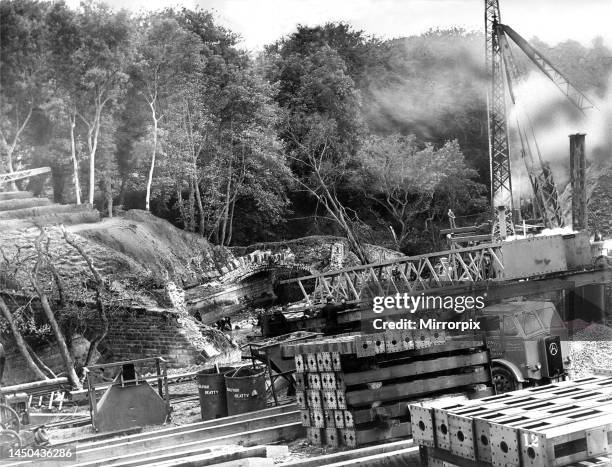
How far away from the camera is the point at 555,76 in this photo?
13.1 metres

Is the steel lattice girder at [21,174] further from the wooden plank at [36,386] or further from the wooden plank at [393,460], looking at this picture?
the wooden plank at [393,460]

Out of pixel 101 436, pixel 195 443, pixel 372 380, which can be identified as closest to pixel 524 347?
pixel 372 380

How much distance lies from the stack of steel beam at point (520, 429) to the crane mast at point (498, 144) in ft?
26.2

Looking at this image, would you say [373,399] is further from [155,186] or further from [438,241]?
[438,241]

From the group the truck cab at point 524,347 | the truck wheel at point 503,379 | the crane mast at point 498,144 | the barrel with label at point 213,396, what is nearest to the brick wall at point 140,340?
the barrel with label at point 213,396

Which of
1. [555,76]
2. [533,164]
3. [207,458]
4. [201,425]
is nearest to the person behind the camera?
[207,458]

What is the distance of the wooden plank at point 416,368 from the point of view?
5922 mm

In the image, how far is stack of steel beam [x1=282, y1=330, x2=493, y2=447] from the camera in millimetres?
5883

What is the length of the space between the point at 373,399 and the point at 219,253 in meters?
6.30

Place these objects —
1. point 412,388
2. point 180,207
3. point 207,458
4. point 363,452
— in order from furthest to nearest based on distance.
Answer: point 180,207 → point 412,388 → point 363,452 → point 207,458

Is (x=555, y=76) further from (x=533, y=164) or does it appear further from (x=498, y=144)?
(x=533, y=164)

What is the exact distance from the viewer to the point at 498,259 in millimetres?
10023

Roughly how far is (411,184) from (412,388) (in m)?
8.08

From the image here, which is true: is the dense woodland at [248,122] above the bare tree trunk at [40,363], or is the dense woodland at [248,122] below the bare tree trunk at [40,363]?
above
